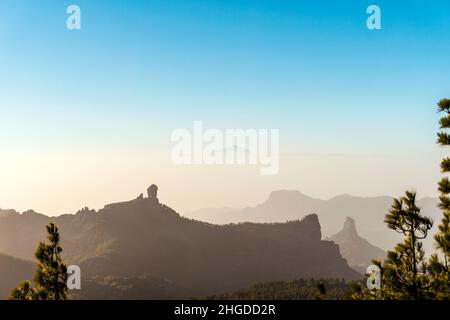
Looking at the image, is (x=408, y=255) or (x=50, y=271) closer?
(x=408, y=255)

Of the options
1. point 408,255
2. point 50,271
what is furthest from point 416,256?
point 50,271

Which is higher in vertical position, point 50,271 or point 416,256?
point 416,256

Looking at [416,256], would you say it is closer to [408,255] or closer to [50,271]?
[408,255]

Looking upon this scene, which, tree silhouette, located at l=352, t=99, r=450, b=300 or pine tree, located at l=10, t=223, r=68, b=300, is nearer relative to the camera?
tree silhouette, located at l=352, t=99, r=450, b=300

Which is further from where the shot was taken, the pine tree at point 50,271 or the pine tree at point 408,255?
the pine tree at point 50,271

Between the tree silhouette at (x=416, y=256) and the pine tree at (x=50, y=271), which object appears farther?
the pine tree at (x=50, y=271)

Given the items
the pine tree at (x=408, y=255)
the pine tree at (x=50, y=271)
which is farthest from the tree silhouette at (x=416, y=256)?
the pine tree at (x=50, y=271)

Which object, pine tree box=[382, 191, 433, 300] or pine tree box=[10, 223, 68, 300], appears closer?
pine tree box=[382, 191, 433, 300]

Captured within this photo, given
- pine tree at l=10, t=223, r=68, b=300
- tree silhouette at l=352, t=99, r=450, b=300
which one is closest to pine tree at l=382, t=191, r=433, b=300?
tree silhouette at l=352, t=99, r=450, b=300

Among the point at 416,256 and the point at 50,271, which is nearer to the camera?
the point at 416,256

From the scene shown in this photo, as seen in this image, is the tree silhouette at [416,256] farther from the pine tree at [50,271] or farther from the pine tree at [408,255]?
the pine tree at [50,271]

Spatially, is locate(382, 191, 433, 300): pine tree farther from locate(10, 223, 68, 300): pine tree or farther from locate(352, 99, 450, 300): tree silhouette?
locate(10, 223, 68, 300): pine tree
